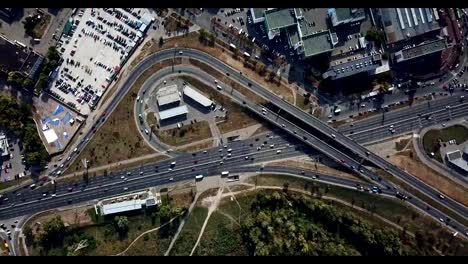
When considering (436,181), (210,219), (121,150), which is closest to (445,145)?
(436,181)

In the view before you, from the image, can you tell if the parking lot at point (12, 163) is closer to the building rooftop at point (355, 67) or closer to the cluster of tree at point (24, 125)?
the cluster of tree at point (24, 125)

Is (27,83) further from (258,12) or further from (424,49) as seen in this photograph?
(424,49)

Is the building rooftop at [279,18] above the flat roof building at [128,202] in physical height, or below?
above

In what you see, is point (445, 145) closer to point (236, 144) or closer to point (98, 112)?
point (236, 144)

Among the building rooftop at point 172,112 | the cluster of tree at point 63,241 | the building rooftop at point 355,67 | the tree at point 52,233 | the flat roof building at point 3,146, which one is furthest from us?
the building rooftop at point 172,112

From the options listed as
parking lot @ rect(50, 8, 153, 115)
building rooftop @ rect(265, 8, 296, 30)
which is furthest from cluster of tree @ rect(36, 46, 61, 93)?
building rooftop @ rect(265, 8, 296, 30)

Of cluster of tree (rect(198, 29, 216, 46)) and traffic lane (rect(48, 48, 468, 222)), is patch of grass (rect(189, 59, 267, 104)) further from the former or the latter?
cluster of tree (rect(198, 29, 216, 46))

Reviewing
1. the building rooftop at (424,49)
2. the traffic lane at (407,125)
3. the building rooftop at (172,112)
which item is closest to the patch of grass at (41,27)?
the building rooftop at (172,112)
